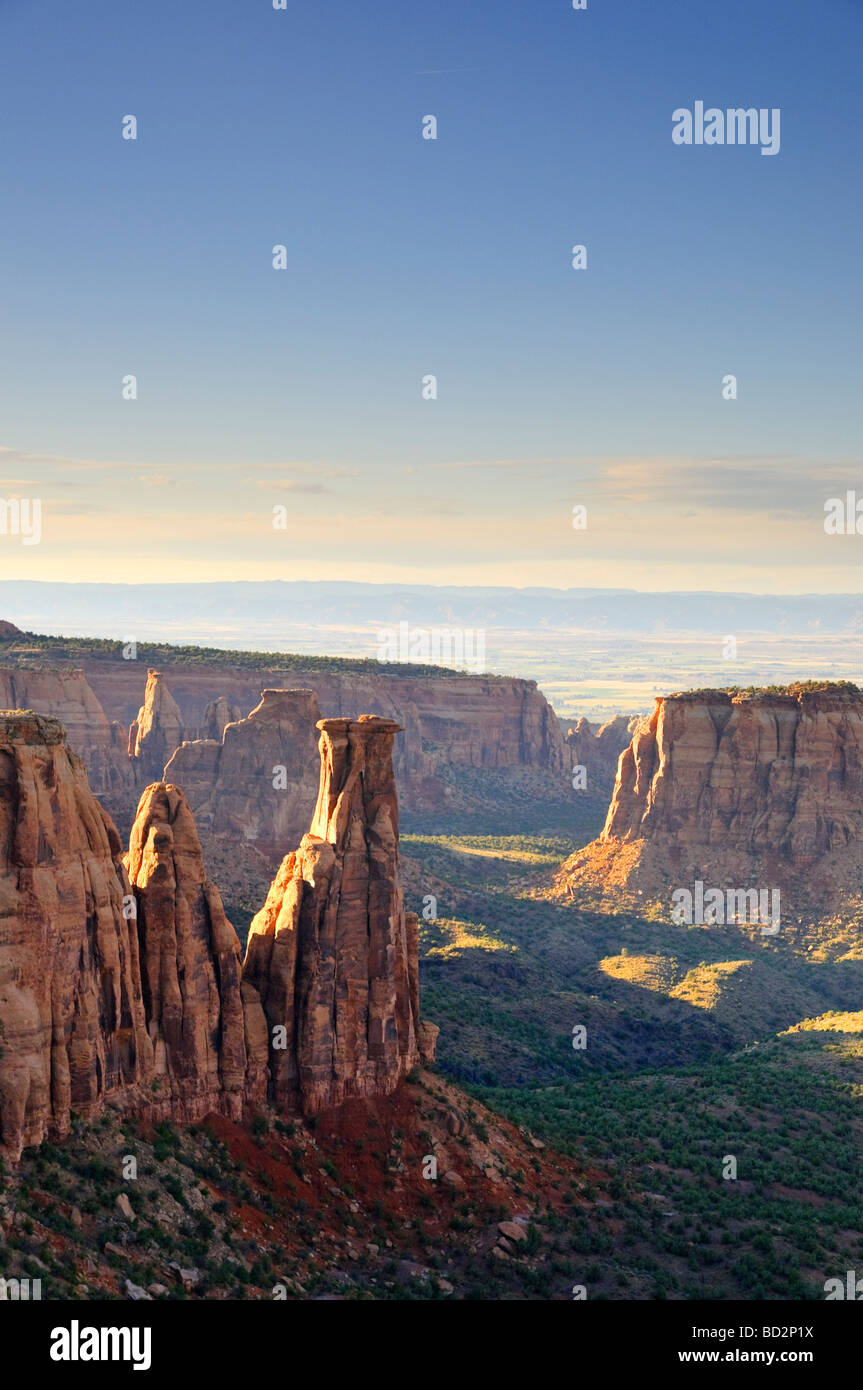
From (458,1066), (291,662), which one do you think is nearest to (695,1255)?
(458,1066)

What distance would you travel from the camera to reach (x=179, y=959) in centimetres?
4759

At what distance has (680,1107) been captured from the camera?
69.4 m

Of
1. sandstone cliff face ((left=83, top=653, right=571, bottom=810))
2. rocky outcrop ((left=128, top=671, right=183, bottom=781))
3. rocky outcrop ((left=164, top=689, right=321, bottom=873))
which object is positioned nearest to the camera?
rocky outcrop ((left=164, top=689, right=321, bottom=873))

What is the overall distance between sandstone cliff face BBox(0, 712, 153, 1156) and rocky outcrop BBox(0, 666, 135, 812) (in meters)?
99.9

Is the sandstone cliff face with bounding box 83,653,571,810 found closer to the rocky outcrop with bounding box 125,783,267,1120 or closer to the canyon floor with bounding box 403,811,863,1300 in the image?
the canyon floor with bounding box 403,811,863,1300

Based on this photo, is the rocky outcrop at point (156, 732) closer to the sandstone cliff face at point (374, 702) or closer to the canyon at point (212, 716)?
the canyon at point (212, 716)

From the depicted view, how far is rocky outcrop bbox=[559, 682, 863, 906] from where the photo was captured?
120 metres

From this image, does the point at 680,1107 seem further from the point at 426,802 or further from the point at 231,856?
the point at 426,802

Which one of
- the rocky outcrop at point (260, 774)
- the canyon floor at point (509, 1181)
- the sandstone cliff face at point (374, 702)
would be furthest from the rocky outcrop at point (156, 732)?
the canyon floor at point (509, 1181)

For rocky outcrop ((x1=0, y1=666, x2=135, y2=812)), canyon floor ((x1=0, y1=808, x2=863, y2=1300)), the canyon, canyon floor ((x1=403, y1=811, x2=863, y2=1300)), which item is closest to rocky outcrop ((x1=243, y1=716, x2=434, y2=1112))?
canyon floor ((x1=0, y1=808, x2=863, y2=1300))

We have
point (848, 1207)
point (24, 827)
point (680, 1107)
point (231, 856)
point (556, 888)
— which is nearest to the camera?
point (24, 827)

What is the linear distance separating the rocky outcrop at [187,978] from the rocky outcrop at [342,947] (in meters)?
1.70
